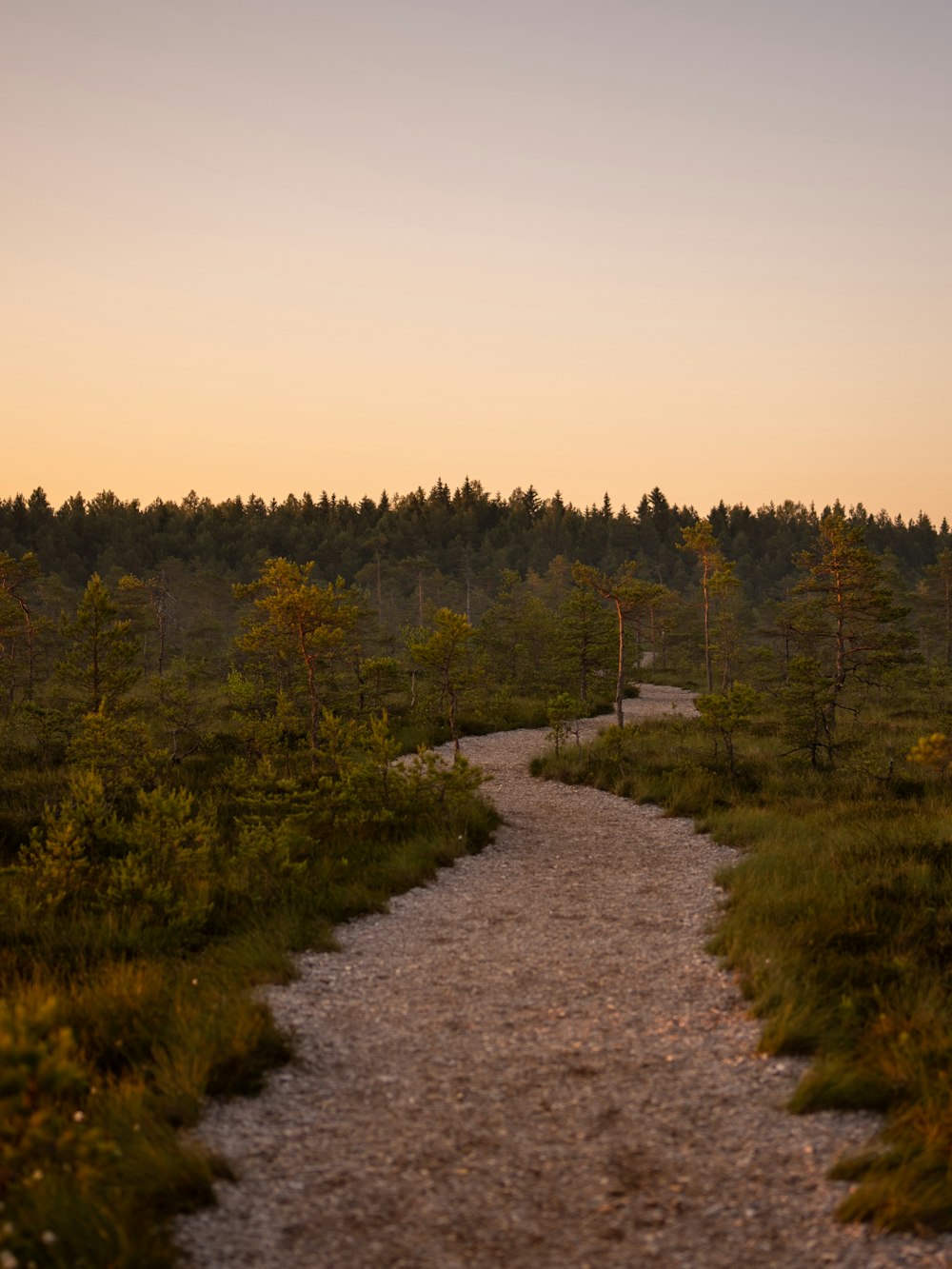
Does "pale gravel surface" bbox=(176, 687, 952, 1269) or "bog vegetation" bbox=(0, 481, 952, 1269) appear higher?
"bog vegetation" bbox=(0, 481, 952, 1269)

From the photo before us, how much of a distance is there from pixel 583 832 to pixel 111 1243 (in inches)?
459

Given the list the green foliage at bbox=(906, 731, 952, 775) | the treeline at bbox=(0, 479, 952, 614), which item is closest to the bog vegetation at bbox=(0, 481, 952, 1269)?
the green foliage at bbox=(906, 731, 952, 775)

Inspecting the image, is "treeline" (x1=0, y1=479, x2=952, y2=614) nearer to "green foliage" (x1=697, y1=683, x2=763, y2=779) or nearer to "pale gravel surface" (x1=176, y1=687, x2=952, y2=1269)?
"green foliage" (x1=697, y1=683, x2=763, y2=779)

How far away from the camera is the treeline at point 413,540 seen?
9131cm

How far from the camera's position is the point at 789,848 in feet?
41.1

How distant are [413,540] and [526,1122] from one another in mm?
108294

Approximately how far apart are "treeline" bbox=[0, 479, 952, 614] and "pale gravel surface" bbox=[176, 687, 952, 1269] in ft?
229

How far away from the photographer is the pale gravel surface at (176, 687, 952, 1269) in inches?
182

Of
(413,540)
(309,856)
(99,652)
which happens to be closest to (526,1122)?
(309,856)

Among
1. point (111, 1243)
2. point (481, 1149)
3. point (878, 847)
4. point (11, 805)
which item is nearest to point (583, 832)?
point (878, 847)

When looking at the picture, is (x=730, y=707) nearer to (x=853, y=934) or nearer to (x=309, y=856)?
(x=853, y=934)

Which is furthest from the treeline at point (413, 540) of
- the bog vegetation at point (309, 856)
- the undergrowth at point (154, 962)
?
the undergrowth at point (154, 962)

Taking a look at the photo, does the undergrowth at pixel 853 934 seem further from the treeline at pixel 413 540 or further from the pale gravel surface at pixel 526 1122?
the treeline at pixel 413 540

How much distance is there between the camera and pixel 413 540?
112375mm
